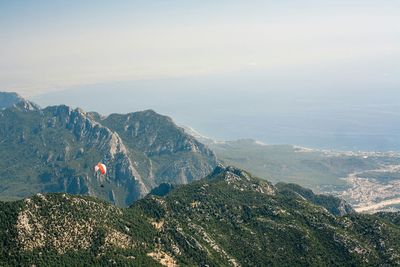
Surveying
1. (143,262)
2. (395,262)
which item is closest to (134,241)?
(143,262)

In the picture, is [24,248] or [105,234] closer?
[24,248]

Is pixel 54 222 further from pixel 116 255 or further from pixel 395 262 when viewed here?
pixel 395 262

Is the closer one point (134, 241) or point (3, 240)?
point (3, 240)

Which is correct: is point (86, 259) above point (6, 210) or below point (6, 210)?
below

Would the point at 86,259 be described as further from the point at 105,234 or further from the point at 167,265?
the point at 167,265

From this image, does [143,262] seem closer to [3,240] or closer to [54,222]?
[54,222]

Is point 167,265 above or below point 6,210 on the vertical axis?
below

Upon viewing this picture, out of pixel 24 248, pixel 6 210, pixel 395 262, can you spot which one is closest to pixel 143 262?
pixel 24 248

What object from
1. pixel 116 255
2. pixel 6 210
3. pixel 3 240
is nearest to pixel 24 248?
pixel 3 240
